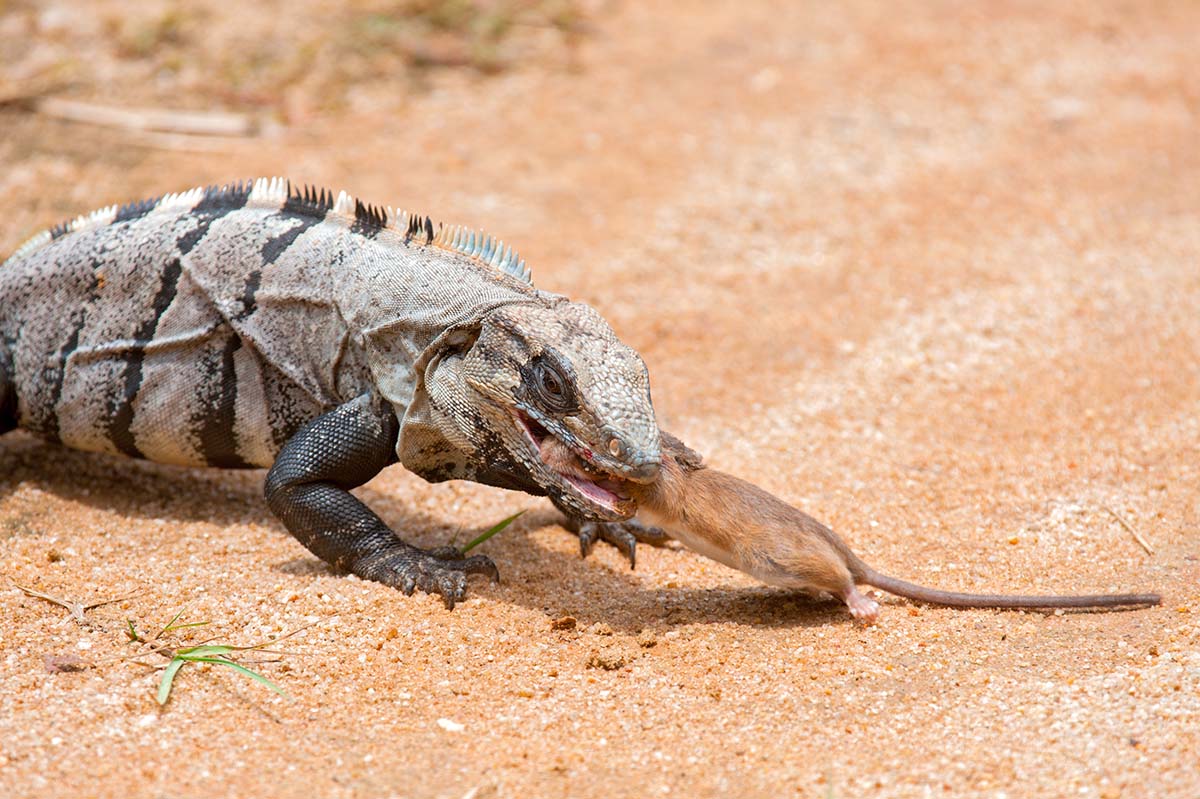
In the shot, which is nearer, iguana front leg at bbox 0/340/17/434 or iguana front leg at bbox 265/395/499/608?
iguana front leg at bbox 265/395/499/608

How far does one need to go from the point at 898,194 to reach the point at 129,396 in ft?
22.5

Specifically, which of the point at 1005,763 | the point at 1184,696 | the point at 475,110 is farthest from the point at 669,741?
the point at 475,110

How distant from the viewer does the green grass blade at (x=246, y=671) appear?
4.89m

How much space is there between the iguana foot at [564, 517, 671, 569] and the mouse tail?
4.31 feet

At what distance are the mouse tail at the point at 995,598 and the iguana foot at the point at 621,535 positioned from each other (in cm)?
131

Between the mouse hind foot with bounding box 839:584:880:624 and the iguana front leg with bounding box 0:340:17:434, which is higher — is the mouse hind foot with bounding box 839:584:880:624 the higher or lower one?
the lower one

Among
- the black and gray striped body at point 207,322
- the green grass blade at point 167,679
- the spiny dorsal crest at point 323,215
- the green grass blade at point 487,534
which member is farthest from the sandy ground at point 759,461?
the spiny dorsal crest at point 323,215

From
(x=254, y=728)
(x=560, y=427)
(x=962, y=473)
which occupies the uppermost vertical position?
(x=560, y=427)

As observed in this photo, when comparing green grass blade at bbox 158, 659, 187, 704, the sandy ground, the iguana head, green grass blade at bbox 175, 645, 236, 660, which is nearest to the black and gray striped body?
the iguana head

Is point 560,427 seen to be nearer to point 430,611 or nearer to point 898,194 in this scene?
point 430,611

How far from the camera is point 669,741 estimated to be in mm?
4746

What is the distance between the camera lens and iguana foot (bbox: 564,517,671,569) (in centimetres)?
662

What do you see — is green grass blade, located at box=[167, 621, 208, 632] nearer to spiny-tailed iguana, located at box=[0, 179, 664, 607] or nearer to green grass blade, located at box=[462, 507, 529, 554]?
spiny-tailed iguana, located at box=[0, 179, 664, 607]

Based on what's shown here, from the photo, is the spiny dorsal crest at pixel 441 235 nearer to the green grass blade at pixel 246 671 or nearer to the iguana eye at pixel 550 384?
the iguana eye at pixel 550 384
